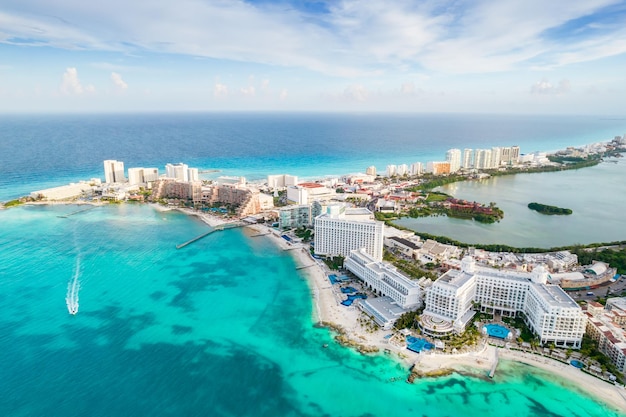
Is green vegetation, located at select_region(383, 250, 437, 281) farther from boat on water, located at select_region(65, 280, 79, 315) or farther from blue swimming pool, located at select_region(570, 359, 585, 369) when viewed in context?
boat on water, located at select_region(65, 280, 79, 315)

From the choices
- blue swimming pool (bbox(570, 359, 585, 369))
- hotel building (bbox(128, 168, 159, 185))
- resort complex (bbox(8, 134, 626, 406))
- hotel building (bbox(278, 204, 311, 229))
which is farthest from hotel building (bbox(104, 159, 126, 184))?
blue swimming pool (bbox(570, 359, 585, 369))

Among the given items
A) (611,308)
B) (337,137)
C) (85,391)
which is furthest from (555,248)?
(337,137)

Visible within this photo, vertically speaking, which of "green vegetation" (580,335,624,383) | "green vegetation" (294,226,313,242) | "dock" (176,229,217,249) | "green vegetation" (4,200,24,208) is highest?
"green vegetation" (4,200,24,208)

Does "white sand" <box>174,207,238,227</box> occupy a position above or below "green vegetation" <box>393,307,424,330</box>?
above

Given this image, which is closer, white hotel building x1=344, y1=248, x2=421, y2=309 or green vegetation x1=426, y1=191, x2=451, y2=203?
white hotel building x1=344, y1=248, x2=421, y2=309

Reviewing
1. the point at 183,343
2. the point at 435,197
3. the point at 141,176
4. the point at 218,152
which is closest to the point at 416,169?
the point at 435,197

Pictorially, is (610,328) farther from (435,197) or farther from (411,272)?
(435,197)
